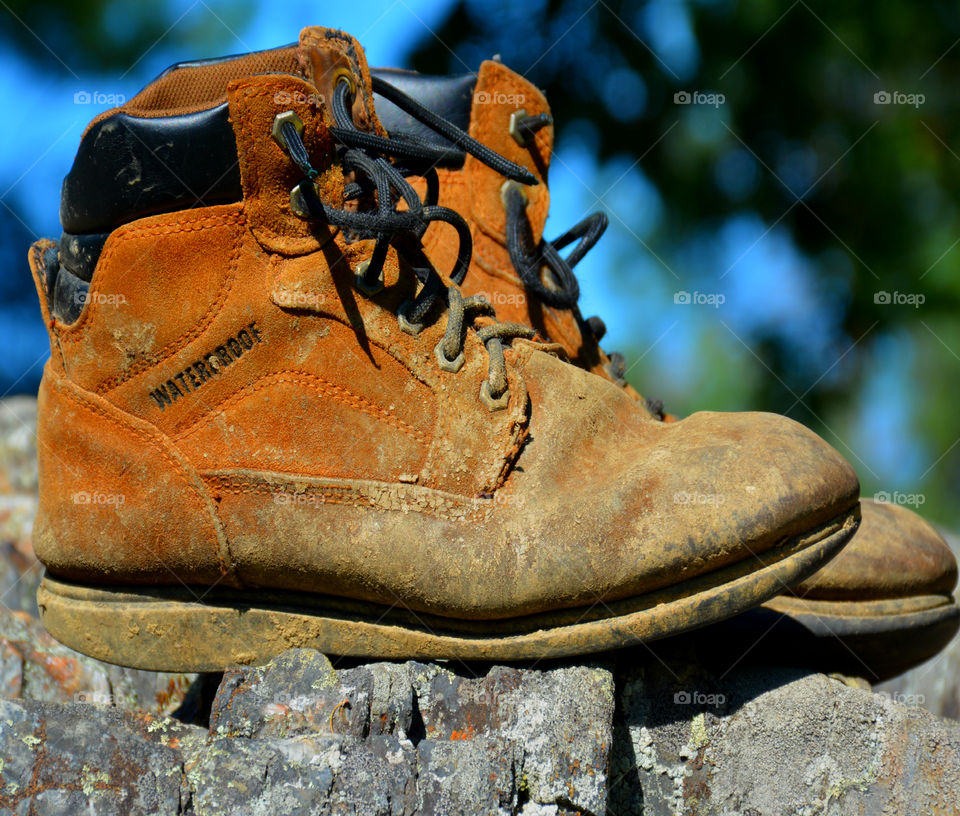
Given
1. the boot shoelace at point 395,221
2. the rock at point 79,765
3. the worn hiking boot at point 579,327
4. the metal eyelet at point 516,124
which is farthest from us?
the metal eyelet at point 516,124

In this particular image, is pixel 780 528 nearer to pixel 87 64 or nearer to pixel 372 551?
pixel 372 551

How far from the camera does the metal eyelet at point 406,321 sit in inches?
64.6

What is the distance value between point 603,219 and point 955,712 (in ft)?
5.83

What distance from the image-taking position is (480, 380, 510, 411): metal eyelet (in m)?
1.67

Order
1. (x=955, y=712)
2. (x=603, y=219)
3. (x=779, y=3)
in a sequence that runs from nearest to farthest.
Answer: (x=603, y=219), (x=955, y=712), (x=779, y=3)

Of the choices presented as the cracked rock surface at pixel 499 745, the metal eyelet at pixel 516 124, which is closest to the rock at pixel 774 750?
the cracked rock surface at pixel 499 745

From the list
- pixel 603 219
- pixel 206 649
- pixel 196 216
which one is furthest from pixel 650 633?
pixel 603 219

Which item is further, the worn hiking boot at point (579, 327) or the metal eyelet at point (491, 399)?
the worn hiking boot at point (579, 327)

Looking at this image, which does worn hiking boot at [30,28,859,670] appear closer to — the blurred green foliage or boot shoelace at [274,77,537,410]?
boot shoelace at [274,77,537,410]

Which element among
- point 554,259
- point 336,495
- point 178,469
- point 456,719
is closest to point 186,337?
point 178,469

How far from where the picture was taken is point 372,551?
5.24 feet

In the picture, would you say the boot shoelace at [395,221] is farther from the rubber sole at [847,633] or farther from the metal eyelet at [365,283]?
the rubber sole at [847,633]

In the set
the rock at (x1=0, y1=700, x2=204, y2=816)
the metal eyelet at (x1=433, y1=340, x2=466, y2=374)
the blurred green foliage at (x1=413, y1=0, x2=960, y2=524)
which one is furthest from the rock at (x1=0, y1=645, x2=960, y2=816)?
the blurred green foliage at (x1=413, y1=0, x2=960, y2=524)

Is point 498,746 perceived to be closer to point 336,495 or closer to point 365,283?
point 336,495
